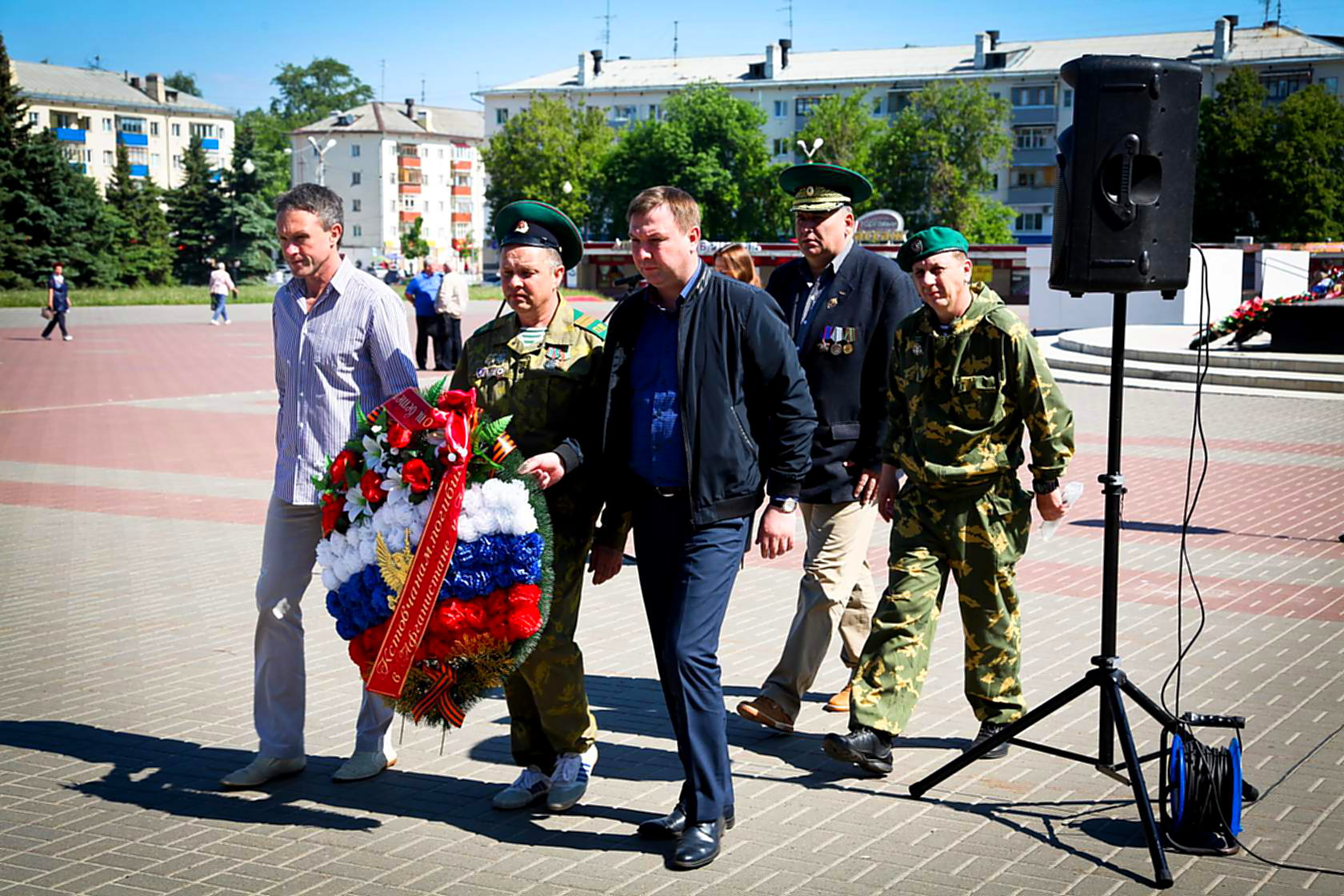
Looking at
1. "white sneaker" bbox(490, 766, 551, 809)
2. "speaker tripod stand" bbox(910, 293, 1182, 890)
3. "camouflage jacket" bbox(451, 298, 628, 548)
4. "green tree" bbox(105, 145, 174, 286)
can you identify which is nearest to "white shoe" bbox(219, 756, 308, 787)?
"white sneaker" bbox(490, 766, 551, 809)

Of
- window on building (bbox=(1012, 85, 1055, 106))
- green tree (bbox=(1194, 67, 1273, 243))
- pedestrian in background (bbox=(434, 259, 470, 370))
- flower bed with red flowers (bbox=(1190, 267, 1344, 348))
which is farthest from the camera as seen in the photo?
window on building (bbox=(1012, 85, 1055, 106))

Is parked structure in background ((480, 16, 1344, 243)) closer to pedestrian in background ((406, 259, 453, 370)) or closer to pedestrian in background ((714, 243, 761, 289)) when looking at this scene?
pedestrian in background ((406, 259, 453, 370))

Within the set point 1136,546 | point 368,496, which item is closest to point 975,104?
point 1136,546

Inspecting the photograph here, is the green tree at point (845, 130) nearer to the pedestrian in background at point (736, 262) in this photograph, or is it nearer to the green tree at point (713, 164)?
the green tree at point (713, 164)

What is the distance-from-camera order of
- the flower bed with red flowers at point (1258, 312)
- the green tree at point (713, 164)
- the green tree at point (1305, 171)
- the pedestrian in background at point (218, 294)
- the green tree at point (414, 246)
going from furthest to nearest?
1. the green tree at point (414, 246)
2. the green tree at point (713, 164)
3. the green tree at point (1305, 171)
4. the pedestrian in background at point (218, 294)
5. the flower bed with red flowers at point (1258, 312)

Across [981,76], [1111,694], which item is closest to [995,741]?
[1111,694]

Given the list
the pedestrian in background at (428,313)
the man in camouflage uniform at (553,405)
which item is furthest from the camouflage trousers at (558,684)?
the pedestrian in background at (428,313)

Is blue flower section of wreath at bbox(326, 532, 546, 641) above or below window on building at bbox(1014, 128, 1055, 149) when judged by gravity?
below

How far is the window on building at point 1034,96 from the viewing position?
106475mm

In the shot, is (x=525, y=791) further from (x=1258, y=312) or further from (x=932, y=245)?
(x=1258, y=312)

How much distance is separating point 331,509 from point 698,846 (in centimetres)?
162

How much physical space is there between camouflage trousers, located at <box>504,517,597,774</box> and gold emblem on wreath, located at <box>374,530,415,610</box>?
21.4 inches

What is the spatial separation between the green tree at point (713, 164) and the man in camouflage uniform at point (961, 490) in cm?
9345

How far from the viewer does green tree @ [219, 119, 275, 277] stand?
7331cm
